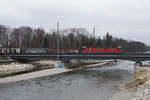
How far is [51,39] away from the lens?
129250 millimetres

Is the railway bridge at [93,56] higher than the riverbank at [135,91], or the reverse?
the railway bridge at [93,56]

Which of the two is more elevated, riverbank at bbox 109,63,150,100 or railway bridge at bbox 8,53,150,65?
railway bridge at bbox 8,53,150,65

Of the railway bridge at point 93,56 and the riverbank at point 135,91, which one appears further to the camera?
the railway bridge at point 93,56

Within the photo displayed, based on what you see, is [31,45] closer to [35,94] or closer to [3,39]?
[3,39]

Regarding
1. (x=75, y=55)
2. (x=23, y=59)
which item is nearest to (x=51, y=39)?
(x=23, y=59)

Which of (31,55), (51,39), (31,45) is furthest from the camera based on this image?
(51,39)

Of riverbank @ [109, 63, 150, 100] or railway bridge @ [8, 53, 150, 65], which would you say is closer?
riverbank @ [109, 63, 150, 100]

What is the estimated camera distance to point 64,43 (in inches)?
5266

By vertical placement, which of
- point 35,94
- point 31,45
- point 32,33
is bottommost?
point 35,94

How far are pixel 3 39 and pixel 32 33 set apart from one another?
2016cm

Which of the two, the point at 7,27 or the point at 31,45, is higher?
the point at 7,27

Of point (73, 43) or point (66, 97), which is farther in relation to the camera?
point (73, 43)

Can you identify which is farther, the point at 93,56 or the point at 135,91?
the point at 93,56

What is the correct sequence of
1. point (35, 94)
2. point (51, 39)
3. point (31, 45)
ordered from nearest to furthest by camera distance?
point (35, 94) < point (31, 45) < point (51, 39)
